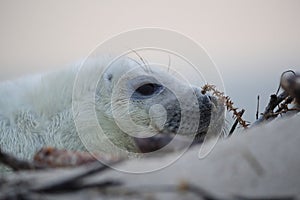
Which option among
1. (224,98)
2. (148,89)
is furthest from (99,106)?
(224,98)

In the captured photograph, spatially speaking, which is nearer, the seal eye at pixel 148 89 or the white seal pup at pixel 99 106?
the white seal pup at pixel 99 106

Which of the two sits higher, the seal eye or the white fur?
the seal eye

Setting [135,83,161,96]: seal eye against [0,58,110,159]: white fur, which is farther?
[135,83,161,96]: seal eye

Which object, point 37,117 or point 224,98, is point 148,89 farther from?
point 37,117

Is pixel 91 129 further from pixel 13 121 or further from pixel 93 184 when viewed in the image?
pixel 93 184

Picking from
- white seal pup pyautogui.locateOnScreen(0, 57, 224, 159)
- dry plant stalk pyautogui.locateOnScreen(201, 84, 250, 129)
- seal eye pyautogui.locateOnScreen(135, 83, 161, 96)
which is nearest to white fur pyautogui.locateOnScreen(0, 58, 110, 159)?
white seal pup pyautogui.locateOnScreen(0, 57, 224, 159)

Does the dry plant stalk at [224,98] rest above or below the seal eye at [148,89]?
below

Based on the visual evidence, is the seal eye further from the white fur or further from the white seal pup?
the white fur

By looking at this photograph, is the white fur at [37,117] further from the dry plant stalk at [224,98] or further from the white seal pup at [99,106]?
the dry plant stalk at [224,98]

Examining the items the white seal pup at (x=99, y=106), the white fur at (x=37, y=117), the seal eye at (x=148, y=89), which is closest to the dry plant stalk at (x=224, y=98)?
the white seal pup at (x=99, y=106)
